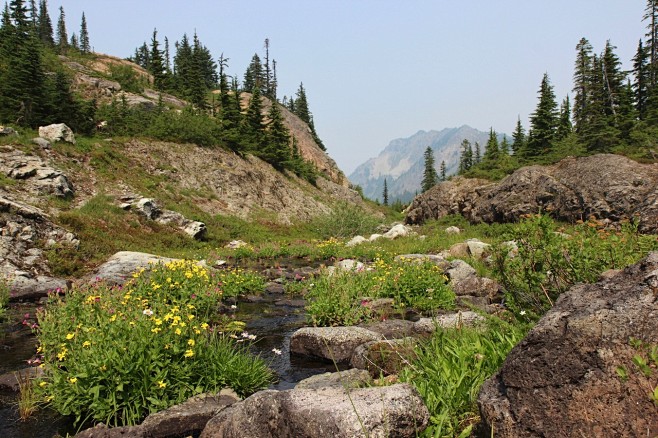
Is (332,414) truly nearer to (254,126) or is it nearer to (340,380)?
(340,380)

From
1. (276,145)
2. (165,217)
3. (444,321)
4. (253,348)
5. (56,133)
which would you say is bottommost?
(253,348)

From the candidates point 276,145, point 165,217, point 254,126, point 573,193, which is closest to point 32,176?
point 165,217

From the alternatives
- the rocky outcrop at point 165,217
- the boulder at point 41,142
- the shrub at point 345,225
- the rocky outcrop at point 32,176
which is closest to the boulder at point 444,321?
the rocky outcrop at point 165,217

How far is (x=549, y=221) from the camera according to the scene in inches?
196

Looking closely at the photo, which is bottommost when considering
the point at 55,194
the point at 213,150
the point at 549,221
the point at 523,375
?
the point at 523,375

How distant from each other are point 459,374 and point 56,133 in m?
34.4

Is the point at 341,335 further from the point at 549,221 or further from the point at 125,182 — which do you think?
the point at 125,182

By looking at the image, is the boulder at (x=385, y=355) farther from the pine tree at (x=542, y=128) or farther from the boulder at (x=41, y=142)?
the pine tree at (x=542, y=128)

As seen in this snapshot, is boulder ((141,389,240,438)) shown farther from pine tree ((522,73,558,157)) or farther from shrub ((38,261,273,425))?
pine tree ((522,73,558,157))

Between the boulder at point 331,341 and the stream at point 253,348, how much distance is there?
0.59ft

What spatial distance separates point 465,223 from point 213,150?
27623 mm

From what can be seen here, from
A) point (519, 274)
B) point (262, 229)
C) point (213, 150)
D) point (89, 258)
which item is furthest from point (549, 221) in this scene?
point (213, 150)

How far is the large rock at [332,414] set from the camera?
9.93 ft

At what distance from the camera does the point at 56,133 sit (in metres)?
29.2
